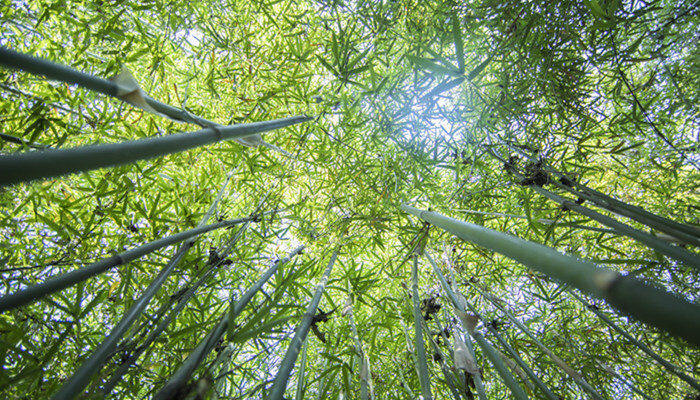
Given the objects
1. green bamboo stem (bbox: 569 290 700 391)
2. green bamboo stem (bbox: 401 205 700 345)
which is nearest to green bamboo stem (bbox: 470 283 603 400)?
green bamboo stem (bbox: 569 290 700 391)

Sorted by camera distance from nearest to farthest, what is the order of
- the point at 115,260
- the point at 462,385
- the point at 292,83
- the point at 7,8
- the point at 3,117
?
the point at 115,260
the point at 462,385
the point at 7,8
the point at 3,117
the point at 292,83

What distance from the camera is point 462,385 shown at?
1196 millimetres

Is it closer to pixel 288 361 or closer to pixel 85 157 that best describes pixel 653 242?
pixel 288 361

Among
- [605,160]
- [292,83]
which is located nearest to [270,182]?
[292,83]

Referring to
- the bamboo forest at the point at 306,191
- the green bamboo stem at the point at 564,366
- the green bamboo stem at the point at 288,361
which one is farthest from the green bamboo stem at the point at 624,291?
the green bamboo stem at the point at 564,366

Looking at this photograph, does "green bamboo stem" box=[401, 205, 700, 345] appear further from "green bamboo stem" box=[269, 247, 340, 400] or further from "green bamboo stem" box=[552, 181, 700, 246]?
"green bamboo stem" box=[269, 247, 340, 400]

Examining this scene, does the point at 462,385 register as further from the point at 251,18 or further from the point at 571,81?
the point at 251,18

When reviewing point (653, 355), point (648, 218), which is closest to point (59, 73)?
point (648, 218)

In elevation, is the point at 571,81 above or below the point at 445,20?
below

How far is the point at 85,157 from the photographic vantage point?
44 cm

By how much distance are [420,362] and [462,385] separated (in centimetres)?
26

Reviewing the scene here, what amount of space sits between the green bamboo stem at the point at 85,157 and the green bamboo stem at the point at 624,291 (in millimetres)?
713

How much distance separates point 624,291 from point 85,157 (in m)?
0.78

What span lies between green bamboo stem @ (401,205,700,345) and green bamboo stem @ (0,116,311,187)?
2.34 ft
